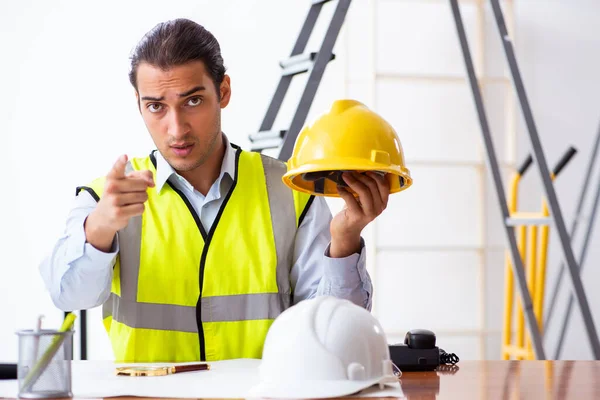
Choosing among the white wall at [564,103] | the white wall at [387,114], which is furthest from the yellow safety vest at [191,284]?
the white wall at [564,103]

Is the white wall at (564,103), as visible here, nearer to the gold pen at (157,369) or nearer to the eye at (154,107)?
the eye at (154,107)

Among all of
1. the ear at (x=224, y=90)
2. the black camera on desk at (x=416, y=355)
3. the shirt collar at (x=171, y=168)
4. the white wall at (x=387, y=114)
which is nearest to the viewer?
the black camera on desk at (x=416, y=355)

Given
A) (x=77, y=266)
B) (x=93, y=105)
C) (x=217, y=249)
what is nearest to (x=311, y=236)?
(x=217, y=249)

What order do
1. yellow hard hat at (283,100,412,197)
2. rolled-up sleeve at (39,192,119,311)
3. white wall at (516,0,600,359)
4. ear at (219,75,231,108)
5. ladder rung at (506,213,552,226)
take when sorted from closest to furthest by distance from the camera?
yellow hard hat at (283,100,412,197) → rolled-up sleeve at (39,192,119,311) → ear at (219,75,231,108) → ladder rung at (506,213,552,226) → white wall at (516,0,600,359)

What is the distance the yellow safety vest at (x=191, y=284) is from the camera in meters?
1.95

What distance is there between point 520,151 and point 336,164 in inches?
152

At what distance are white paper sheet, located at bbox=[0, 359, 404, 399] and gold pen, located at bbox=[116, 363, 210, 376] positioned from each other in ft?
0.07

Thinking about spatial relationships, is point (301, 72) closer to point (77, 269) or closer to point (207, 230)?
point (207, 230)

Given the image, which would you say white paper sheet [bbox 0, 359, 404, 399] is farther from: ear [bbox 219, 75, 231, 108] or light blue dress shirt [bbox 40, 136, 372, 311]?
ear [bbox 219, 75, 231, 108]

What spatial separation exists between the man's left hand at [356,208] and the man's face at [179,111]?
41 cm

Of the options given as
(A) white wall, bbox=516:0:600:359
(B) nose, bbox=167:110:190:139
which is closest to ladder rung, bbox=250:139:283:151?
(B) nose, bbox=167:110:190:139

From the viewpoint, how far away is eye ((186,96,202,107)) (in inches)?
76.7

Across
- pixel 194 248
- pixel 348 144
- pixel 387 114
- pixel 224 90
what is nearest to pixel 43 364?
pixel 348 144

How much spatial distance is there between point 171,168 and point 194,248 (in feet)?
0.68
